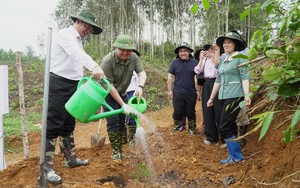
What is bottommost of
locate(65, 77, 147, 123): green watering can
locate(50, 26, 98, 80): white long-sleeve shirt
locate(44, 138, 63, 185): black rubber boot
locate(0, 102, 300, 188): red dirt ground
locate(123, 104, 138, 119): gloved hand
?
locate(0, 102, 300, 188): red dirt ground

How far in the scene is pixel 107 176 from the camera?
307 centimetres

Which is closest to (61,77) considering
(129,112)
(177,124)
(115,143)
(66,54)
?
(66,54)

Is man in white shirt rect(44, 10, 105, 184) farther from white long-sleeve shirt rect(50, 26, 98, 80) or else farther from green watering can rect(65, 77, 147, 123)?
green watering can rect(65, 77, 147, 123)

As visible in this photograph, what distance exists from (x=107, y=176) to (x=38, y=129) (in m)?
4.70

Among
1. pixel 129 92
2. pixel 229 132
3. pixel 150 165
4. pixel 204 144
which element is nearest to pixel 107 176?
pixel 150 165

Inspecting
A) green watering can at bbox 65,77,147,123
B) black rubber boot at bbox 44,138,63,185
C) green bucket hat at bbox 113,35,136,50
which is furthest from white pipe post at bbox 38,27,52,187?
green bucket hat at bbox 113,35,136,50

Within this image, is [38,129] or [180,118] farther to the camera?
[38,129]

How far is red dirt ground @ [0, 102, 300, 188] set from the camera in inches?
99.7

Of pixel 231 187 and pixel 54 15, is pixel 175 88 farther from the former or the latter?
pixel 54 15

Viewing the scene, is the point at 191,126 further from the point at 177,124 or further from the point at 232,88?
the point at 232,88

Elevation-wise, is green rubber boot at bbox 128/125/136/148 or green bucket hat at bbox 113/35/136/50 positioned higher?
green bucket hat at bbox 113/35/136/50

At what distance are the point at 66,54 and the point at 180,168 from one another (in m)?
1.69

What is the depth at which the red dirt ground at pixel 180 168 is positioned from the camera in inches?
99.7

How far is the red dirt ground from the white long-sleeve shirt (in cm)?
102
